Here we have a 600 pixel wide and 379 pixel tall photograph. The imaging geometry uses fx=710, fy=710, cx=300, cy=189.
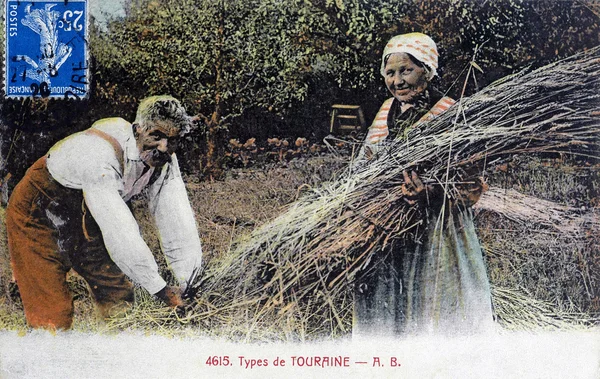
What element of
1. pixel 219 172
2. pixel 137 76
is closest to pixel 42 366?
pixel 219 172

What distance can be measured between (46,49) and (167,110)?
92 cm

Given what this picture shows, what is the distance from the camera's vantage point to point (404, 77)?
185 inches

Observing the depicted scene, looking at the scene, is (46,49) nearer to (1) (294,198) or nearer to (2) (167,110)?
(2) (167,110)

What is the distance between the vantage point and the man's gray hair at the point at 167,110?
184 inches

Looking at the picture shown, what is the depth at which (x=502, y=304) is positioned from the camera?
4.69 meters

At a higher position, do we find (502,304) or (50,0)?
(50,0)

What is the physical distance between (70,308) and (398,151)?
2386mm

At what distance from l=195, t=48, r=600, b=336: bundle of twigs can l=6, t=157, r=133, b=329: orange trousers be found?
678mm

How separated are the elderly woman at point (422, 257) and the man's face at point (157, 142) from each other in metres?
1.29

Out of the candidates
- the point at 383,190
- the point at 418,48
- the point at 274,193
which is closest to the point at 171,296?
the point at 274,193

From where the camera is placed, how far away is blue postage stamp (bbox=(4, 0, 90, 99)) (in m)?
4.75

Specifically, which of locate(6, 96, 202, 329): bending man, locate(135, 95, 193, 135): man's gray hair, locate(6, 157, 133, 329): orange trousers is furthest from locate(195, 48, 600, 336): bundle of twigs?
locate(135, 95, 193, 135): man's gray hair

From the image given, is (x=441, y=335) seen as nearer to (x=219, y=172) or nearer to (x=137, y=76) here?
(x=219, y=172)

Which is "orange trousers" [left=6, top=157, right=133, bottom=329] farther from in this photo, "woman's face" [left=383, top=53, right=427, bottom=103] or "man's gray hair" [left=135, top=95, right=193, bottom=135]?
"woman's face" [left=383, top=53, right=427, bottom=103]
